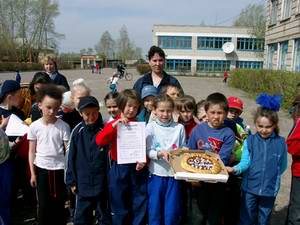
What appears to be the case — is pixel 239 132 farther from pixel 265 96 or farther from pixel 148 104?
pixel 148 104

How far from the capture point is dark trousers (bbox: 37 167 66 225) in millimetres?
3496

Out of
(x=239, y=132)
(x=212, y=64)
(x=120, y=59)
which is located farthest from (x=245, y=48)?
(x=239, y=132)

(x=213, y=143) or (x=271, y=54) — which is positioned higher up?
(x=271, y=54)

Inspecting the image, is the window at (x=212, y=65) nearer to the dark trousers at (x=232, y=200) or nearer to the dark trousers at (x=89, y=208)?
the dark trousers at (x=232, y=200)

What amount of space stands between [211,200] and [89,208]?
1.30m

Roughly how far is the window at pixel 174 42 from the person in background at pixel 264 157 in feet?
167

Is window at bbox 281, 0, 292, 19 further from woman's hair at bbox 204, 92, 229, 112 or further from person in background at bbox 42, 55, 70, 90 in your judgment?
woman's hair at bbox 204, 92, 229, 112

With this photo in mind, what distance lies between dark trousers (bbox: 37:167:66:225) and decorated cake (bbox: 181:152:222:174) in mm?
1444

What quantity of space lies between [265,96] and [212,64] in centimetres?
5226

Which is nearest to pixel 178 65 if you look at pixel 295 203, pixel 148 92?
pixel 148 92

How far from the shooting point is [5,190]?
11.6ft

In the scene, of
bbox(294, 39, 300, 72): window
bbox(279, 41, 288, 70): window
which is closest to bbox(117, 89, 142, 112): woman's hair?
bbox(294, 39, 300, 72): window

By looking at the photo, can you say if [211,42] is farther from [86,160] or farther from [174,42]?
[86,160]

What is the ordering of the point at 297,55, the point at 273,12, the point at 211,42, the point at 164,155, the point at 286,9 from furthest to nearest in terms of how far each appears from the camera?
1. the point at 211,42
2. the point at 273,12
3. the point at 286,9
4. the point at 297,55
5. the point at 164,155
